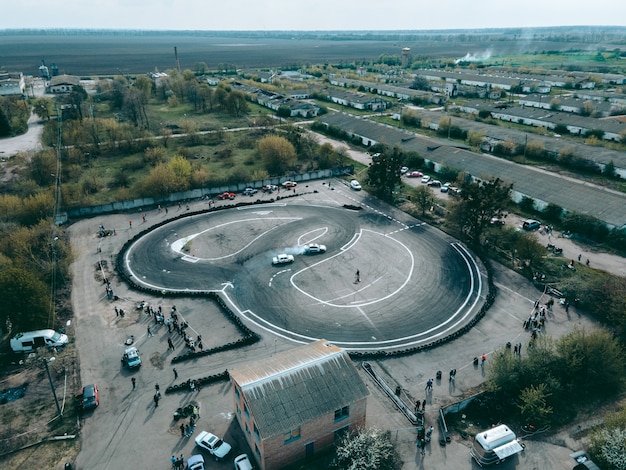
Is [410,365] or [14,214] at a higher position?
[14,214]

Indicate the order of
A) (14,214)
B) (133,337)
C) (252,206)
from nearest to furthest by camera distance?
(133,337) < (14,214) < (252,206)

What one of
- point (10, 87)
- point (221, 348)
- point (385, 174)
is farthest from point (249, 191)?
point (10, 87)

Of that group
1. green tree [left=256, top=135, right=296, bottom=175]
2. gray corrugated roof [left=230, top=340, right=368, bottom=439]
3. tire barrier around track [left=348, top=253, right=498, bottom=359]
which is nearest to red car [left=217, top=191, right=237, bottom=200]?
green tree [left=256, top=135, right=296, bottom=175]

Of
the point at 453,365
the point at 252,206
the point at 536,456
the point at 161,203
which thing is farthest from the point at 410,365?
the point at 161,203

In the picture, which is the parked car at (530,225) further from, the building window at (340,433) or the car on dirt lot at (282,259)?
the building window at (340,433)

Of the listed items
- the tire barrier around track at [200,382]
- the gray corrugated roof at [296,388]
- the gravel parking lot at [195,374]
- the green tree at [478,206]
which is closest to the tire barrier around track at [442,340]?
the gravel parking lot at [195,374]

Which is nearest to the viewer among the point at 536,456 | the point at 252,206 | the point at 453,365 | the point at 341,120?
the point at 536,456

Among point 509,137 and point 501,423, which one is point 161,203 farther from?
point 509,137
